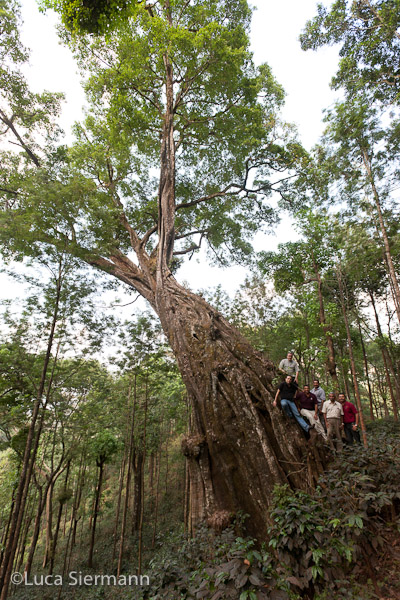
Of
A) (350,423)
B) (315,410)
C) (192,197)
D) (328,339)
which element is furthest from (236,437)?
(192,197)

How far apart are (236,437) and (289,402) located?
35.6 inches

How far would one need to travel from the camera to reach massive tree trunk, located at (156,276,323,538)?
3387 millimetres

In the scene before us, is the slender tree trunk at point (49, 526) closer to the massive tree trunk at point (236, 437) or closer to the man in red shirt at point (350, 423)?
the massive tree trunk at point (236, 437)

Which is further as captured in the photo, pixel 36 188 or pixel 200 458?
pixel 36 188

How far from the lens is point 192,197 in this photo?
10969mm

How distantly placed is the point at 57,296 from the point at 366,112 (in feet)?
34.7

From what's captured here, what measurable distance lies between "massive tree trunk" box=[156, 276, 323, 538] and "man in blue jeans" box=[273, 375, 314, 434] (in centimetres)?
12

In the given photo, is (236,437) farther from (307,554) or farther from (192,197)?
(192,197)

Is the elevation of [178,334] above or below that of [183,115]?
below

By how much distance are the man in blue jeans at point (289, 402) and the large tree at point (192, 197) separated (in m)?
0.16

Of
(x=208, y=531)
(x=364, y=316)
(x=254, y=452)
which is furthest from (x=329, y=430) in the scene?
(x=364, y=316)

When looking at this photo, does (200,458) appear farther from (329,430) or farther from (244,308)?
(244,308)

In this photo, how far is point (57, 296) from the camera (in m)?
5.48

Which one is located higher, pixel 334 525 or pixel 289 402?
pixel 289 402
